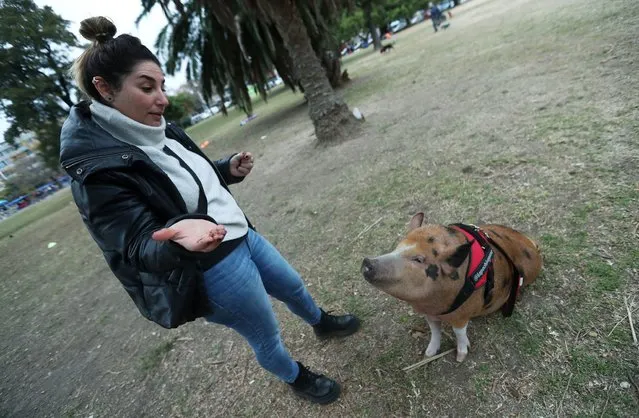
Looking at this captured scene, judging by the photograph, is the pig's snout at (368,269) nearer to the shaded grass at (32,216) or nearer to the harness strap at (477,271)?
the harness strap at (477,271)

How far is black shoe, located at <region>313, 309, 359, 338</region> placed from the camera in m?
2.68

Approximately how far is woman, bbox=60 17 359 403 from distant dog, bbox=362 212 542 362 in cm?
70

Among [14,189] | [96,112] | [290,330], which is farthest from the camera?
[14,189]

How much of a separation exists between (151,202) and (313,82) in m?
6.27

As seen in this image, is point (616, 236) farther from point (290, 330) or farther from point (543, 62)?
point (543, 62)

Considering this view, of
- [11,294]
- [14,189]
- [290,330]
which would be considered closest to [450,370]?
[290,330]

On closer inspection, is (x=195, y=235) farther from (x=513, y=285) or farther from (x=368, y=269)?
A: (x=513, y=285)

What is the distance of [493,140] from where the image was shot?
4.55m

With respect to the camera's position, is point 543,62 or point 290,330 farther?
point 543,62

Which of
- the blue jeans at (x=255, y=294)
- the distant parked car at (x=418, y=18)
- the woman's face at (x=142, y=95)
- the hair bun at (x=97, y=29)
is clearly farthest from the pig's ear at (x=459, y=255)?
the distant parked car at (x=418, y=18)

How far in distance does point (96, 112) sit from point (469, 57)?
409 inches

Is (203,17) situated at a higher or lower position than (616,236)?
higher

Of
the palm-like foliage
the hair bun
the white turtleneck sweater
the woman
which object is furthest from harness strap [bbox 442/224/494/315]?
the palm-like foliage

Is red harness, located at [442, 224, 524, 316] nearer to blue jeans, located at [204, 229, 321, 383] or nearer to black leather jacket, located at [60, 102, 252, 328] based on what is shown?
blue jeans, located at [204, 229, 321, 383]
